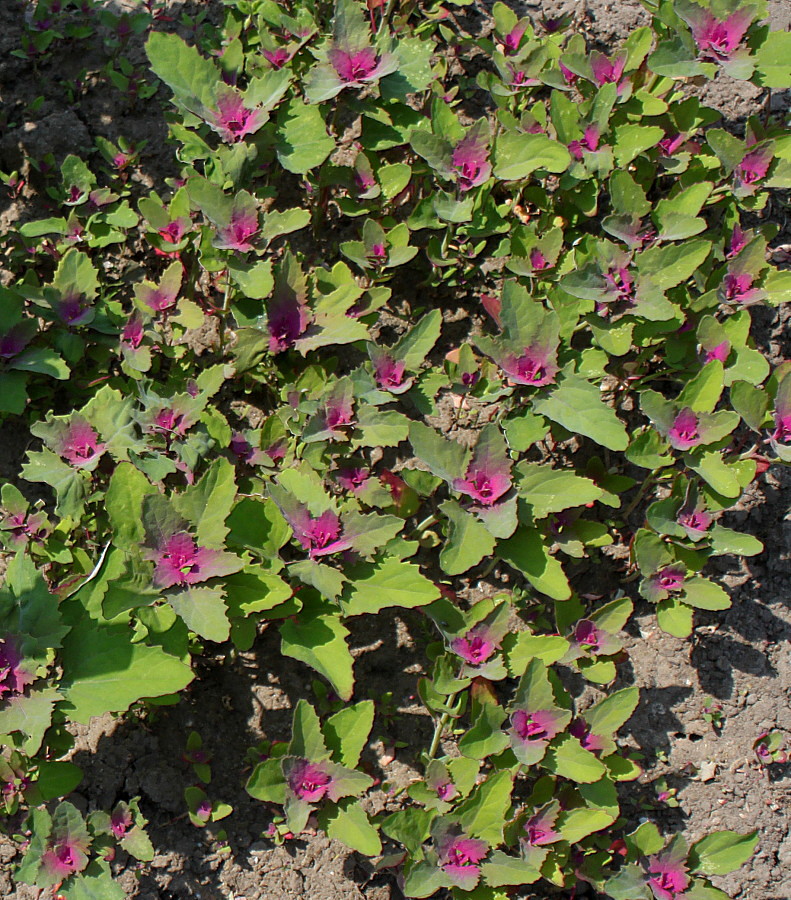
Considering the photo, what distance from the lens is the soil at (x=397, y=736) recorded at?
2.79 meters

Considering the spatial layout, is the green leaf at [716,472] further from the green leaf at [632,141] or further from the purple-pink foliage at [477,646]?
the green leaf at [632,141]

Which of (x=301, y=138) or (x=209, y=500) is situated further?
(x=301, y=138)

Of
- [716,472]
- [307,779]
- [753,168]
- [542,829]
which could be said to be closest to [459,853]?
[542,829]

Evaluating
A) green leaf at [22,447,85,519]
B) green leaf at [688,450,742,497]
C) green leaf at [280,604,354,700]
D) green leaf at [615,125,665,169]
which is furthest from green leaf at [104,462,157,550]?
green leaf at [615,125,665,169]

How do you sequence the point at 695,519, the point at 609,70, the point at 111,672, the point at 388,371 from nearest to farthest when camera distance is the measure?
the point at 111,672
the point at 695,519
the point at 388,371
the point at 609,70

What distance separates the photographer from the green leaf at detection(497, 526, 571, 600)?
106 inches

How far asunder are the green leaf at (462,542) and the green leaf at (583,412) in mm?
459

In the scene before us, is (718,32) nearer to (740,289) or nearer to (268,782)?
(740,289)

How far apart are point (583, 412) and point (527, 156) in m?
0.98

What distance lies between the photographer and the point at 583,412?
2.85 m

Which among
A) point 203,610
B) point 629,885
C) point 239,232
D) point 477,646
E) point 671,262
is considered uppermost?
point 239,232

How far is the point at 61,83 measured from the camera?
143 inches

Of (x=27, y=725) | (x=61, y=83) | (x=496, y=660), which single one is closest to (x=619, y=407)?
(x=496, y=660)

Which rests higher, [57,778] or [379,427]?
[379,427]
